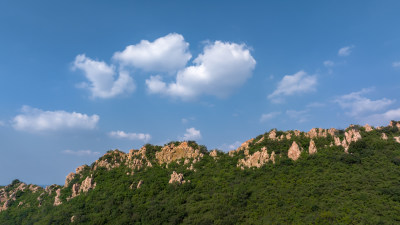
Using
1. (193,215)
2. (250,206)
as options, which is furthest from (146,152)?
(250,206)

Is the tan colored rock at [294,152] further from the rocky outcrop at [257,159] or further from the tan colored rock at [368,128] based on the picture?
the tan colored rock at [368,128]

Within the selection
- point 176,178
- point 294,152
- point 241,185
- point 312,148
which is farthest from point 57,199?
point 312,148

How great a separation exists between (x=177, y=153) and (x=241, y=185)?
2201 centimetres

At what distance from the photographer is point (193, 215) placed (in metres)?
39.9

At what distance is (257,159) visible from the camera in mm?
52875

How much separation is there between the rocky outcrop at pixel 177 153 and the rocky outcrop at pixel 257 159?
11.7 metres

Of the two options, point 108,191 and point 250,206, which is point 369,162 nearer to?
point 250,206

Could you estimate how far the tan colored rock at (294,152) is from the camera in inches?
2002

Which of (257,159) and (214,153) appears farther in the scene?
(214,153)

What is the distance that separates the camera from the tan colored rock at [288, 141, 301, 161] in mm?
50844

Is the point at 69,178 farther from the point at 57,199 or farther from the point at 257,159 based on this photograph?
the point at 257,159

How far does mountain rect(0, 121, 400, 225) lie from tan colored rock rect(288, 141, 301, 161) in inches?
8.6

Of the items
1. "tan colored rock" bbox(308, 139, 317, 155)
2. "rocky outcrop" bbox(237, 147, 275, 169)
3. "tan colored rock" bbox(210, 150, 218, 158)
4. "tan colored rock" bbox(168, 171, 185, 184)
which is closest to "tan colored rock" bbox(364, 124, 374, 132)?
"tan colored rock" bbox(308, 139, 317, 155)

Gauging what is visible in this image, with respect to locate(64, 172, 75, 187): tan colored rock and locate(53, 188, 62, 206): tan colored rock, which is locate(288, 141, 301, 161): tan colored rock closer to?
locate(53, 188, 62, 206): tan colored rock
